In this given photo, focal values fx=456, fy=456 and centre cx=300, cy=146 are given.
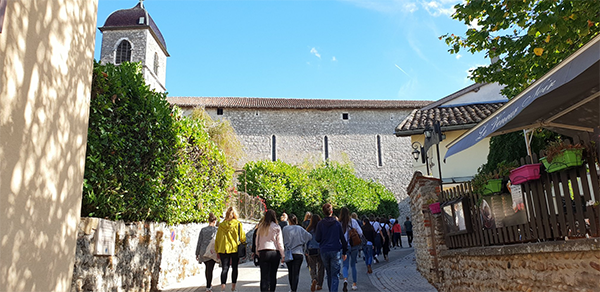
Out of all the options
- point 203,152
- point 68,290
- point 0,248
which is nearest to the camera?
point 0,248

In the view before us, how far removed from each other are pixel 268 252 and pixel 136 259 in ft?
7.92

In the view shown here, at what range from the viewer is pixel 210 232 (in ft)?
27.5

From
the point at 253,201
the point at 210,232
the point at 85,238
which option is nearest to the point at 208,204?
the point at 210,232

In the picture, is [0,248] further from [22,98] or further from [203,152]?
[203,152]

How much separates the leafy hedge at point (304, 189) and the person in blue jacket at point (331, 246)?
11684 mm

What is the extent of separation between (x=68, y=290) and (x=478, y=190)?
4882mm

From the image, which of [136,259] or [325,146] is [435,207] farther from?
[325,146]

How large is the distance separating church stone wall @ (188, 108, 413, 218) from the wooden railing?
115ft

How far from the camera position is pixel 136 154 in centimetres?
755

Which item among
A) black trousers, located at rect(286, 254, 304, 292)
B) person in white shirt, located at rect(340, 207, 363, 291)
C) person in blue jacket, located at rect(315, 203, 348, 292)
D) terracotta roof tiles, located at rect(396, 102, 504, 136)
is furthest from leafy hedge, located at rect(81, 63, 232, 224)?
terracotta roof tiles, located at rect(396, 102, 504, 136)

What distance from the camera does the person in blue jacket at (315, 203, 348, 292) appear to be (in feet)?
24.2

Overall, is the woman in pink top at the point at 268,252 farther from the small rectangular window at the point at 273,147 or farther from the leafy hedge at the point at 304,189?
the small rectangular window at the point at 273,147

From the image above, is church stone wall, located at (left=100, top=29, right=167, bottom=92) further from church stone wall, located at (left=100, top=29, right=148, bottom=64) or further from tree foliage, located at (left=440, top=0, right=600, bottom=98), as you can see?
tree foliage, located at (left=440, top=0, right=600, bottom=98)

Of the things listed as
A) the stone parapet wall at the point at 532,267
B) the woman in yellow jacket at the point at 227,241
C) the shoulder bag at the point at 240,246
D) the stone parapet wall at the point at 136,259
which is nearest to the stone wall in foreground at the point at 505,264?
the stone parapet wall at the point at 532,267
